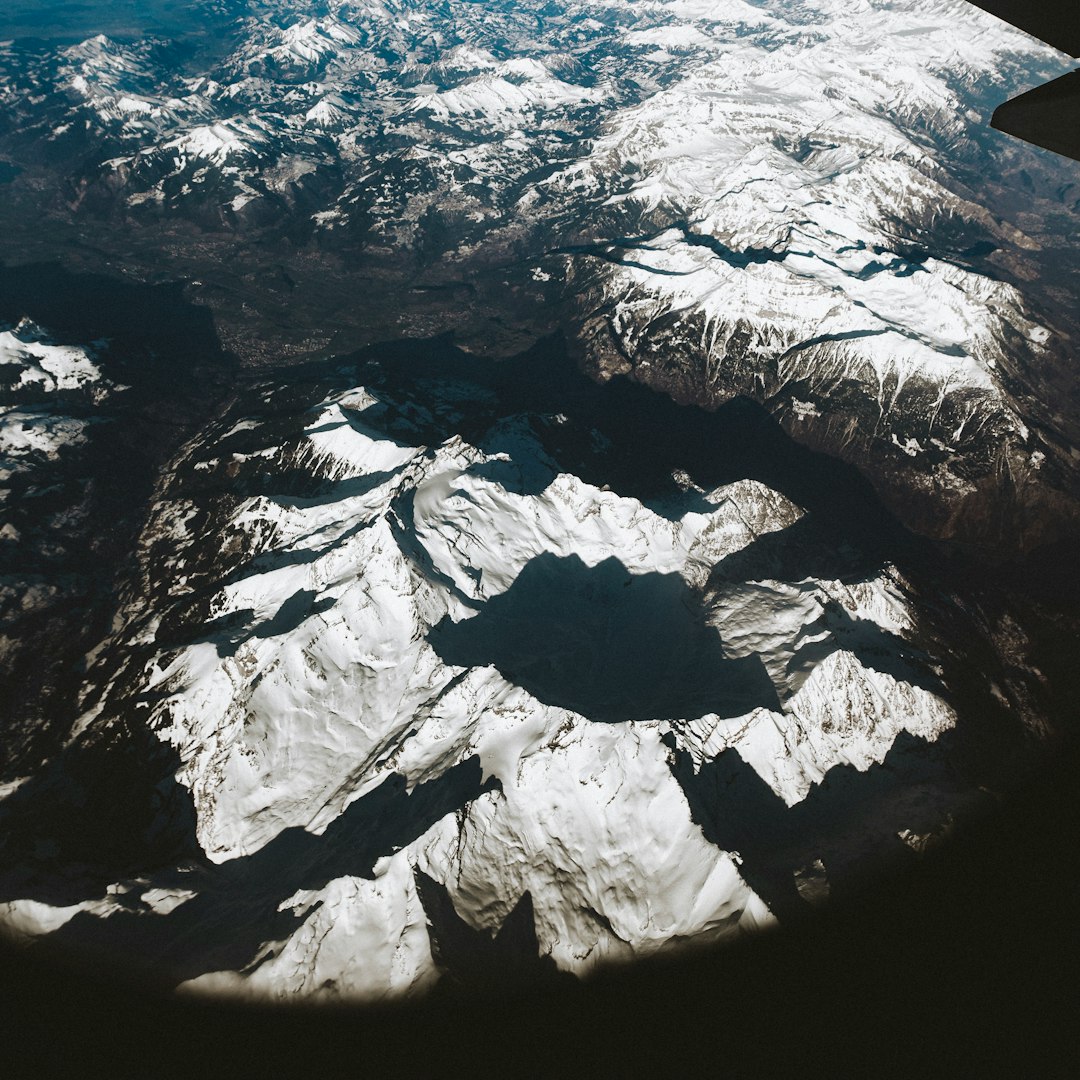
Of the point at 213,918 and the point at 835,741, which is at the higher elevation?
the point at 835,741

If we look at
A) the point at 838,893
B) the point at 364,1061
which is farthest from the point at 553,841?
the point at 838,893

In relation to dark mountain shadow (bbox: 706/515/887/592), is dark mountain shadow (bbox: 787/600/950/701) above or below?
above

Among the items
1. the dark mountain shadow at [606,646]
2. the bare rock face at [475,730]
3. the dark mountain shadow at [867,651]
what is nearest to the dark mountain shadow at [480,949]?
the bare rock face at [475,730]

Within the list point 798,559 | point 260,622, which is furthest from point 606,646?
point 798,559

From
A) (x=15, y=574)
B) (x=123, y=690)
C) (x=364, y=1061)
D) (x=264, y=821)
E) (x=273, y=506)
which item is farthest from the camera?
(x=15, y=574)

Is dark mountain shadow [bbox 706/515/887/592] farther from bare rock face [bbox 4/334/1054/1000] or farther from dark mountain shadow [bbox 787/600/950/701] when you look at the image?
dark mountain shadow [bbox 787/600/950/701]

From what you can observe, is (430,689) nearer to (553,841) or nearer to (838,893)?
(553,841)

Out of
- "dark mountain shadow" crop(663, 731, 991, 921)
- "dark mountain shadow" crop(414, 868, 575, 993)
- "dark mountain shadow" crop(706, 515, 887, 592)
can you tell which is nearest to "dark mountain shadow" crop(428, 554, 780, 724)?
"dark mountain shadow" crop(663, 731, 991, 921)

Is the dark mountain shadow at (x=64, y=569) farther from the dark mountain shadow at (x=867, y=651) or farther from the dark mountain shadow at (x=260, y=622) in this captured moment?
the dark mountain shadow at (x=867, y=651)
